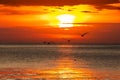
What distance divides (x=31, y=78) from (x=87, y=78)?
479 cm

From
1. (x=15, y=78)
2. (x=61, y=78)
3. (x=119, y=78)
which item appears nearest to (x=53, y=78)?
(x=61, y=78)

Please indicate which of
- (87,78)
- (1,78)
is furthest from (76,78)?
(1,78)

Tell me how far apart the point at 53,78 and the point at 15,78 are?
3208 mm

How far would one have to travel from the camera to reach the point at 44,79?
36688 millimetres

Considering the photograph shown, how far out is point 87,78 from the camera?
3784cm

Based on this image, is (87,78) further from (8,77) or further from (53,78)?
(8,77)

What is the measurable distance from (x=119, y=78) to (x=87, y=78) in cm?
272

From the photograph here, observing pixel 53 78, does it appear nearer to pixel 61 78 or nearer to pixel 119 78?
pixel 61 78

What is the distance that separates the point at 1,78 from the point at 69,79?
18.6 feet

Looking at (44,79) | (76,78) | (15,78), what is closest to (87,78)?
(76,78)

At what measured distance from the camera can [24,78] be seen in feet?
122

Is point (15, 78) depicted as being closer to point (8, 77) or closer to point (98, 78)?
point (8, 77)

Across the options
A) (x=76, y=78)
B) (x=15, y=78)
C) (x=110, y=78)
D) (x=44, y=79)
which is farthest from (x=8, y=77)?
(x=110, y=78)

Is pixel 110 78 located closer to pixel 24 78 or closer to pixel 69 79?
pixel 69 79
